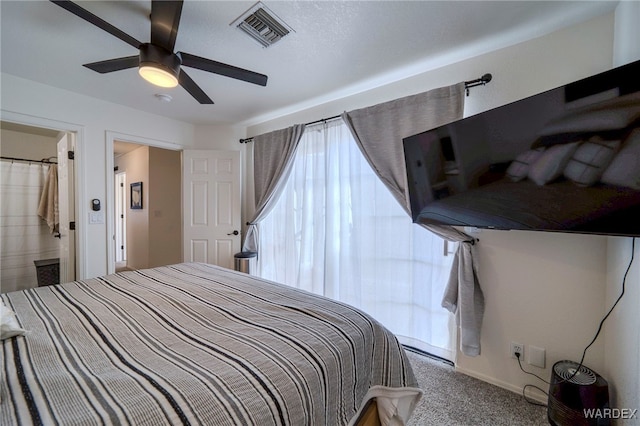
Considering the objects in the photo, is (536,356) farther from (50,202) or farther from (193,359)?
(50,202)

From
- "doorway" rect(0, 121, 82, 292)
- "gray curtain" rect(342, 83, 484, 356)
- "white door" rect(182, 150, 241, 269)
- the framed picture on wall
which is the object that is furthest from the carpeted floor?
the framed picture on wall

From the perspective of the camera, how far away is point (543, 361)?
1595 millimetres

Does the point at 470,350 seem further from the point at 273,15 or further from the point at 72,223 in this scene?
the point at 72,223

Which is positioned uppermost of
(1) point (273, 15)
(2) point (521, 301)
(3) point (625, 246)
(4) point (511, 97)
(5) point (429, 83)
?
(1) point (273, 15)

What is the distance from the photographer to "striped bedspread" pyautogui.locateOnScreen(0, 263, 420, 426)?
0.63 meters

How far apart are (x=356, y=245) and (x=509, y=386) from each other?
4.84 feet

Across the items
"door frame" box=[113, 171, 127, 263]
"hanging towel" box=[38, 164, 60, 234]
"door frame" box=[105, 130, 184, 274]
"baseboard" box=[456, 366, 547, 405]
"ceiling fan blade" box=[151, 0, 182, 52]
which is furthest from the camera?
"door frame" box=[113, 171, 127, 263]

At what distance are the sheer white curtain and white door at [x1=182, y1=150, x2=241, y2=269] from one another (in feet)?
2.24

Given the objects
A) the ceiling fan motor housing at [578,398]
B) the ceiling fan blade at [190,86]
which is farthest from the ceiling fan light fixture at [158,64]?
the ceiling fan motor housing at [578,398]

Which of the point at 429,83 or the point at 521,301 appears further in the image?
the point at 429,83

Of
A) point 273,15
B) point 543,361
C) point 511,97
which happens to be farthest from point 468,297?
point 273,15

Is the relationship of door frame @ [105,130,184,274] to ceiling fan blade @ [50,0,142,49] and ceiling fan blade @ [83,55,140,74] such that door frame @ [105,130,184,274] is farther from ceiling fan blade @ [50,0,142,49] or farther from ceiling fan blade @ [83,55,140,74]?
ceiling fan blade @ [50,0,142,49]

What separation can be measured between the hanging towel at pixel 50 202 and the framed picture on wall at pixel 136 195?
1170 millimetres

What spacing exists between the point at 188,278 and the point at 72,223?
6.25 ft
